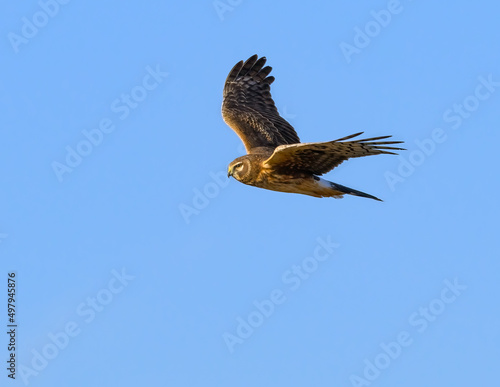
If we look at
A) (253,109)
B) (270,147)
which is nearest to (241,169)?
(270,147)

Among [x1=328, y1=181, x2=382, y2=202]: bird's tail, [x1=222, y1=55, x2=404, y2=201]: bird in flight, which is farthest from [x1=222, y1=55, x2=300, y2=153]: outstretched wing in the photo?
[x1=328, y1=181, x2=382, y2=202]: bird's tail

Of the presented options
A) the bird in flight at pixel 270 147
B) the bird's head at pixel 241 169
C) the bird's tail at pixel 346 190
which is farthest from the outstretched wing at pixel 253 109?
the bird's tail at pixel 346 190

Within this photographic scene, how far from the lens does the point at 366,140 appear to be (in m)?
11.2

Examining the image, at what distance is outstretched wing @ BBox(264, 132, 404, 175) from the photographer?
37.2 feet

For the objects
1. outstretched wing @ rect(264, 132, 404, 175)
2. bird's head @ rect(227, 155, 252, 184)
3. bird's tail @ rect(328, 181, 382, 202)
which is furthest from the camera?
bird's head @ rect(227, 155, 252, 184)

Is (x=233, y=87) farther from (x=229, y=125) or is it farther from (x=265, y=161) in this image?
(x=265, y=161)

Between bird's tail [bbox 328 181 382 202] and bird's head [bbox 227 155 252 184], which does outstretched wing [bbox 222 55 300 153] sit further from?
bird's tail [bbox 328 181 382 202]

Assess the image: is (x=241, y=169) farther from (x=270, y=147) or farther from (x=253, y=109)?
(x=253, y=109)

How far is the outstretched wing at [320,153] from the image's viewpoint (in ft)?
37.2

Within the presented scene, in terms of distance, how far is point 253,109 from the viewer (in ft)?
52.2

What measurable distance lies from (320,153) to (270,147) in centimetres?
237

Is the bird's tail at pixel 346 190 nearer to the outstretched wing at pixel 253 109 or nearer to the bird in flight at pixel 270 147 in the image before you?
the bird in flight at pixel 270 147

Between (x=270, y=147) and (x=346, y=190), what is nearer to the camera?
(x=346, y=190)

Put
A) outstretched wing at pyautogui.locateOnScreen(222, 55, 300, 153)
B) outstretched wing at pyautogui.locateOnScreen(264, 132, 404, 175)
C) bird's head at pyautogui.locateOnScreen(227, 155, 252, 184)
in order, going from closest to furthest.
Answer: outstretched wing at pyautogui.locateOnScreen(264, 132, 404, 175) → bird's head at pyautogui.locateOnScreen(227, 155, 252, 184) → outstretched wing at pyautogui.locateOnScreen(222, 55, 300, 153)
